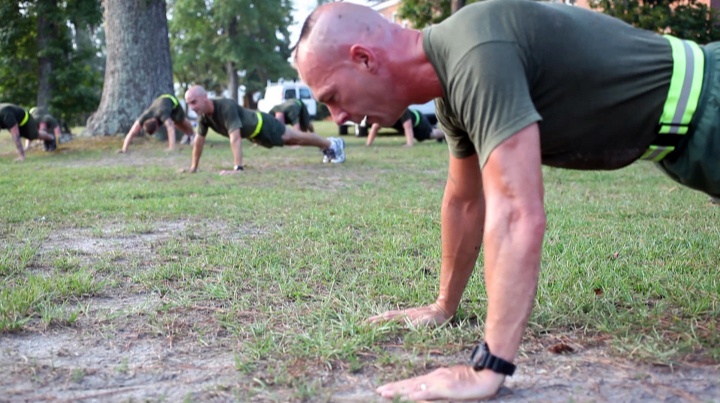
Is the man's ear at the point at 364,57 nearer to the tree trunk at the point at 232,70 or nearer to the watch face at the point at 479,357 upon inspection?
the watch face at the point at 479,357

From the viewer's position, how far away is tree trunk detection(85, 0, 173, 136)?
16.9 metres

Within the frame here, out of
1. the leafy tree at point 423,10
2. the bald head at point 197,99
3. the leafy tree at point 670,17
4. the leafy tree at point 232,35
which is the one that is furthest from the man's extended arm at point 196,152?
the leafy tree at point 232,35

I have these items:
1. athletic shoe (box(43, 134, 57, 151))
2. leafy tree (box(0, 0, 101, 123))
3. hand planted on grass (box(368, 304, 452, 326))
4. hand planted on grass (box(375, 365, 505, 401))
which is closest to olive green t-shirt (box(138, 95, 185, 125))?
athletic shoe (box(43, 134, 57, 151))

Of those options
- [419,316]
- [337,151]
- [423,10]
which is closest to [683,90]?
[419,316]

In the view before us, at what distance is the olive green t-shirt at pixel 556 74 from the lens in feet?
7.09

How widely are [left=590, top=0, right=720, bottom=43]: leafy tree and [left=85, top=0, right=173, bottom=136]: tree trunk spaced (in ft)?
33.4

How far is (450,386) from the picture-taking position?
7.58 ft

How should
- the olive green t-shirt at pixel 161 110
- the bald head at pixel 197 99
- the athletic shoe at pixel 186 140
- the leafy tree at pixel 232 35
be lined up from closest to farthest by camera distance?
the bald head at pixel 197 99, the olive green t-shirt at pixel 161 110, the athletic shoe at pixel 186 140, the leafy tree at pixel 232 35

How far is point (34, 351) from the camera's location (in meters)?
2.91

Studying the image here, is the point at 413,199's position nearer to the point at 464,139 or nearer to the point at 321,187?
the point at 321,187

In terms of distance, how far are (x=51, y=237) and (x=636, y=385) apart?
14.7 ft

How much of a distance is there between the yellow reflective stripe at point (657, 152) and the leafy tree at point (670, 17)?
42.3ft

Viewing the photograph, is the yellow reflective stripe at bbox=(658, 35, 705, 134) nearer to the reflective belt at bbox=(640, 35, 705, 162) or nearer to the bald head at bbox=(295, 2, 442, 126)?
the reflective belt at bbox=(640, 35, 705, 162)

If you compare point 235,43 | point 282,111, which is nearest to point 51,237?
point 282,111
